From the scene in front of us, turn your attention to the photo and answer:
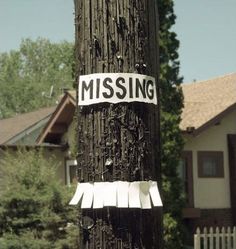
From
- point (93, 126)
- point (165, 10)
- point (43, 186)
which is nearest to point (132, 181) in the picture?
point (93, 126)

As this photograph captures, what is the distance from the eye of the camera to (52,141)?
962 inches

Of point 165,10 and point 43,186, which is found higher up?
point 165,10

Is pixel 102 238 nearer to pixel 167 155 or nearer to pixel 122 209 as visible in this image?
pixel 122 209

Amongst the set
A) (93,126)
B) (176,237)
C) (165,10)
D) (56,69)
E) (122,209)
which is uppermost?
(56,69)

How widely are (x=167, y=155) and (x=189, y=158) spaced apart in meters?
4.75

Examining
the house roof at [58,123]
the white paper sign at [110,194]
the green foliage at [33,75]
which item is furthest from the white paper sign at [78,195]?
the green foliage at [33,75]

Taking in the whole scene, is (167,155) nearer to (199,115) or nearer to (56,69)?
(199,115)

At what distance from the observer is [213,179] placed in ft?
69.6

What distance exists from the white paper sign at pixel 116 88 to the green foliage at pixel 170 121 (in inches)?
522

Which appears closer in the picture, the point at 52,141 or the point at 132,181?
the point at 132,181

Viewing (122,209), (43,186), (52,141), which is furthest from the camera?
(52,141)

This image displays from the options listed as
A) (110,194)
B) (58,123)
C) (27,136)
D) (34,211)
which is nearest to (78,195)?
(110,194)

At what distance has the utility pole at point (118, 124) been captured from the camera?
8.69 ft

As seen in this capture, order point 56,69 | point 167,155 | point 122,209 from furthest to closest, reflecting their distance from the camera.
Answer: point 56,69 → point 167,155 → point 122,209
